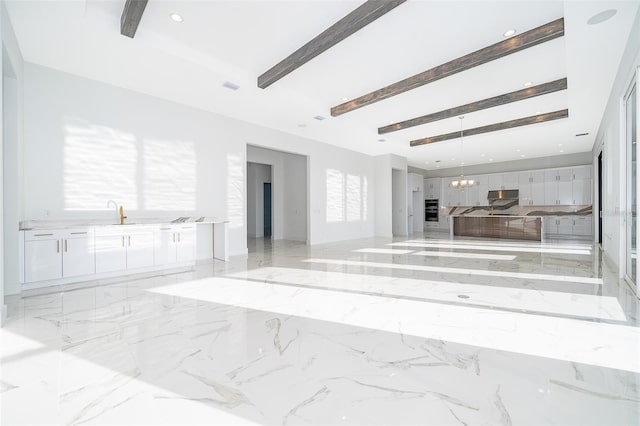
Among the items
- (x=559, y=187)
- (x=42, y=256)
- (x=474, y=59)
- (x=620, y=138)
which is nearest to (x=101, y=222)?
(x=42, y=256)

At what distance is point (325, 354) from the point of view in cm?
212

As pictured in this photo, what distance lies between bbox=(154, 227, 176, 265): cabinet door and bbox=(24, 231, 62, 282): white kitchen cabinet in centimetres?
123

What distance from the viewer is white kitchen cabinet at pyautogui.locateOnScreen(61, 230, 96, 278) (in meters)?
3.99

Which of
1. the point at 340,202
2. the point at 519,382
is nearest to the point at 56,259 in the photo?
the point at 519,382

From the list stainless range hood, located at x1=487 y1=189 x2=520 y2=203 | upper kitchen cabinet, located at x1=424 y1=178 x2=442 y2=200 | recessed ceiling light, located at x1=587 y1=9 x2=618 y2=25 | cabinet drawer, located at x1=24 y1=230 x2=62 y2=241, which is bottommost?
cabinet drawer, located at x1=24 y1=230 x2=62 y2=241

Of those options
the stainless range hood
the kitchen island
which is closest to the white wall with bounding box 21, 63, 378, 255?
the kitchen island

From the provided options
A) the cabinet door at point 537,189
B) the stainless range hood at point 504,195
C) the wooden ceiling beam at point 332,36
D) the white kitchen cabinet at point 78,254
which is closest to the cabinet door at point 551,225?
the cabinet door at point 537,189

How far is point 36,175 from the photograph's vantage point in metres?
4.20

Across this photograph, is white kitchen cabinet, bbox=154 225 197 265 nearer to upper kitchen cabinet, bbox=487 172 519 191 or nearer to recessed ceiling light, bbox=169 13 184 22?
recessed ceiling light, bbox=169 13 184 22

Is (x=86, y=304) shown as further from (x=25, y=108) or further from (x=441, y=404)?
(x=441, y=404)

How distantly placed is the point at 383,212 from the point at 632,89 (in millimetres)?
7545

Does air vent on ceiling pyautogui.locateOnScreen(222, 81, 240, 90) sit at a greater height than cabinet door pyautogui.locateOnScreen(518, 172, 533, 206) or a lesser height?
greater

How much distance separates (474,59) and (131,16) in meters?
4.34

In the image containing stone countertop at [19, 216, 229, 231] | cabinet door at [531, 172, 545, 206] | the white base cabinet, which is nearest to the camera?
the white base cabinet
